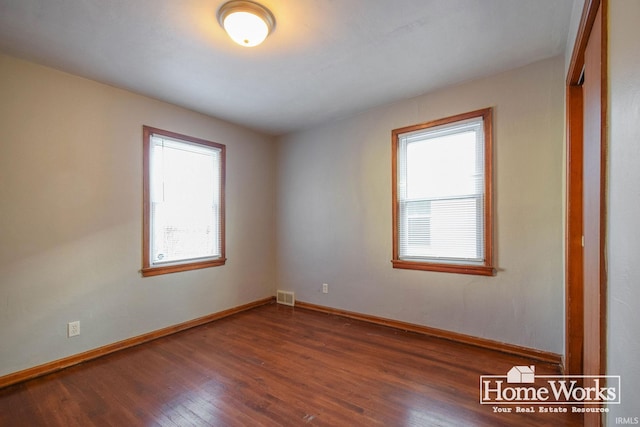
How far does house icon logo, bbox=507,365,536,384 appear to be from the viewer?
2201 mm

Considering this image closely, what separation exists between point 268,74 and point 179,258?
231 cm

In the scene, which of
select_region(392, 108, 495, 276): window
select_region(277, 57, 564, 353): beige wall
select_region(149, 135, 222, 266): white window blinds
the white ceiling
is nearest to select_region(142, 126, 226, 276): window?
select_region(149, 135, 222, 266): white window blinds

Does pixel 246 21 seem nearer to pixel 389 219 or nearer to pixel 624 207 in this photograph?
pixel 624 207

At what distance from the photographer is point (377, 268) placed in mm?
3490

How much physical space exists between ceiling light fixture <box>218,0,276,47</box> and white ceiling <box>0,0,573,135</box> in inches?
2.1

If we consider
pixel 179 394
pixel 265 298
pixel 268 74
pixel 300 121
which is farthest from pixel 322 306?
pixel 268 74

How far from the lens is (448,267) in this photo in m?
2.96

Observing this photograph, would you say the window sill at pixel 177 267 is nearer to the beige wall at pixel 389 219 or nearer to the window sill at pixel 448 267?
the beige wall at pixel 389 219

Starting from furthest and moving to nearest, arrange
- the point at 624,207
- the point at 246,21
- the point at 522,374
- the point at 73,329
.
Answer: the point at 73,329 < the point at 522,374 < the point at 246,21 < the point at 624,207

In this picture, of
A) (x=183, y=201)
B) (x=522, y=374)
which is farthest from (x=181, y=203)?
(x=522, y=374)

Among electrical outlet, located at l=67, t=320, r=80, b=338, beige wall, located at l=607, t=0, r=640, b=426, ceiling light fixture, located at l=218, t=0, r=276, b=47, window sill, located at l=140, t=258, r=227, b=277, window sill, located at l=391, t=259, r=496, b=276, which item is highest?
ceiling light fixture, located at l=218, t=0, r=276, b=47

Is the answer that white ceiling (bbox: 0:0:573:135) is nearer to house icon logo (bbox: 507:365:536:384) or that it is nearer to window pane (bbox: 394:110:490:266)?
window pane (bbox: 394:110:490:266)

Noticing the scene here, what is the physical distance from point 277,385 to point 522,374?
1946 millimetres

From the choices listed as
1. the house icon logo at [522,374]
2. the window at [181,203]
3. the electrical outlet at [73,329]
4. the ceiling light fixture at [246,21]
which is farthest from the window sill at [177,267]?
the house icon logo at [522,374]
